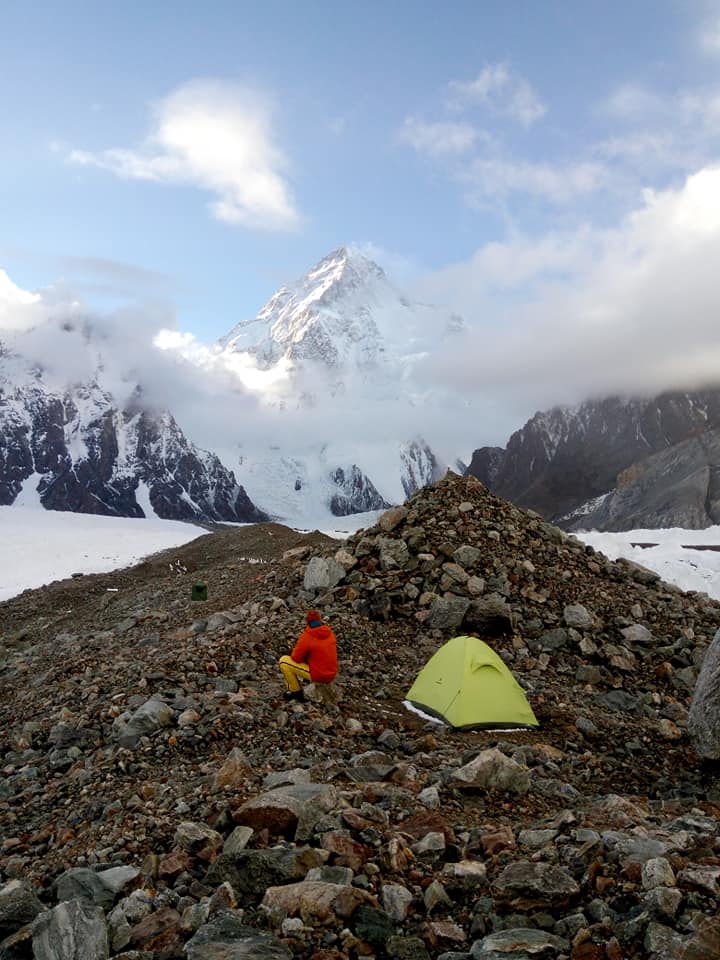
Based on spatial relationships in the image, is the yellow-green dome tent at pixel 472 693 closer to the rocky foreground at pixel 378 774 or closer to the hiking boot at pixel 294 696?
the rocky foreground at pixel 378 774

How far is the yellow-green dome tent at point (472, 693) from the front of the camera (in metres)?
10.2

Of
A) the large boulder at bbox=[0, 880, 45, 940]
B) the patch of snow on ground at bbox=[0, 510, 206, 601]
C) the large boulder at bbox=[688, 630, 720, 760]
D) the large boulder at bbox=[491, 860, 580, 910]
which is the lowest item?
the large boulder at bbox=[688, 630, 720, 760]

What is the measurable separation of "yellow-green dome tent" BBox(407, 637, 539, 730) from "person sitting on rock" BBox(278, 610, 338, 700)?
5.43 feet

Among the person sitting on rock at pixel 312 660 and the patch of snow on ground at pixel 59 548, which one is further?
the patch of snow on ground at pixel 59 548

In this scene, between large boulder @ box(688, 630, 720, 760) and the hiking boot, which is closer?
large boulder @ box(688, 630, 720, 760)

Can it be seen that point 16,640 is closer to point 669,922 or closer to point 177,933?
point 177,933

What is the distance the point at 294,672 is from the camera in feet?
32.9

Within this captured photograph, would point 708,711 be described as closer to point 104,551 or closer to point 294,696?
point 294,696

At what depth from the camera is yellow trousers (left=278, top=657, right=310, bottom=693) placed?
9.95 metres

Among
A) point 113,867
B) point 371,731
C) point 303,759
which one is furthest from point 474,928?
point 371,731

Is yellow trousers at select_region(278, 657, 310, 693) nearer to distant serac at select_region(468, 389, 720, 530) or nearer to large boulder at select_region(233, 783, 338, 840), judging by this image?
large boulder at select_region(233, 783, 338, 840)

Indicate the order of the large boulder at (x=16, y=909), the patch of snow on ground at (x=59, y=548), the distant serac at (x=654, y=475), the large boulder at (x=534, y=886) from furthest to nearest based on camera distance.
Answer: the distant serac at (x=654, y=475) < the patch of snow on ground at (x=59, y=548) < the large boulder at (x=16, y=909) < the large boulder at (x=534, y=886)

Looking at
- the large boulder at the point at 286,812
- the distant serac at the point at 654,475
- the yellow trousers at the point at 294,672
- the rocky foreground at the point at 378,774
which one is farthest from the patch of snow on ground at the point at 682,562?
the distant serac at the point at 654,475

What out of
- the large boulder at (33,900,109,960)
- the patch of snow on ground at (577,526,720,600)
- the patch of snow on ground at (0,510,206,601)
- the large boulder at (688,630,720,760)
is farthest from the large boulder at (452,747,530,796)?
the patch of snow on ground at (0,510,206,601)
